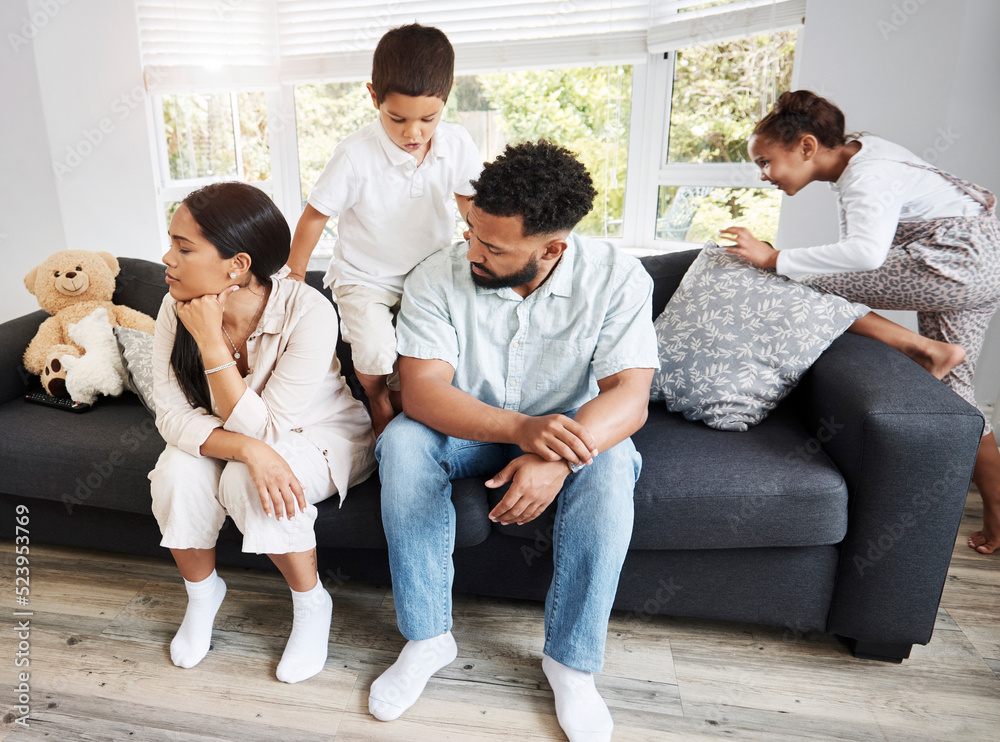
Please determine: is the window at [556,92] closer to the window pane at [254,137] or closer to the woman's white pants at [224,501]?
the window pane at [254,137]

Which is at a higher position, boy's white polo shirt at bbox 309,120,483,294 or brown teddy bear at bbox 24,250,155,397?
boy's white polo shirt at bbox 309,120,483,294

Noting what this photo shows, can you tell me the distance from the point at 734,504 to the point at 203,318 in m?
1.15

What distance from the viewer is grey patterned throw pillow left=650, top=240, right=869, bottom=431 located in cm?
172

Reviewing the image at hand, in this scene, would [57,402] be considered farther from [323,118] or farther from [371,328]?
[323,118]

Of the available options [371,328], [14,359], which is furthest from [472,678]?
[14,359]

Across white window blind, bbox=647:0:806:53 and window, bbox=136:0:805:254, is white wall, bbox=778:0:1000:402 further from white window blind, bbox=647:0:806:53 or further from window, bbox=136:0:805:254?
window, bbox=136:0:805:254

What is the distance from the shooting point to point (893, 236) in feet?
6.03

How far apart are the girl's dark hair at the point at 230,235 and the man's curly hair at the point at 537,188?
44cm

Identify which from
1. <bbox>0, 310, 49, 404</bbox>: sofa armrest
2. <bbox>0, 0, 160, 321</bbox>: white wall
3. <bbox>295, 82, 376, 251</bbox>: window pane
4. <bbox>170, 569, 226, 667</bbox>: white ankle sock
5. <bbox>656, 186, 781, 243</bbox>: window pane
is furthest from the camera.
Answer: <bbox>295, 82, 376, 251</bbox>: window pane

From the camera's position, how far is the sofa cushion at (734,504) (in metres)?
1.44

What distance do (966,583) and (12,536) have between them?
2586 millimetres

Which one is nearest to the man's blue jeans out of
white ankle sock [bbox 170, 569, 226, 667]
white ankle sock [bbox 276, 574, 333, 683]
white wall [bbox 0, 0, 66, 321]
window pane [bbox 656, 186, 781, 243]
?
white ankle sock [bbox 276, 574, 333, 683]

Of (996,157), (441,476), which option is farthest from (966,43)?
(441,476)

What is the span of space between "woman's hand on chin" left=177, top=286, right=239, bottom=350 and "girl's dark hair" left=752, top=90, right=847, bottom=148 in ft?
4.90
